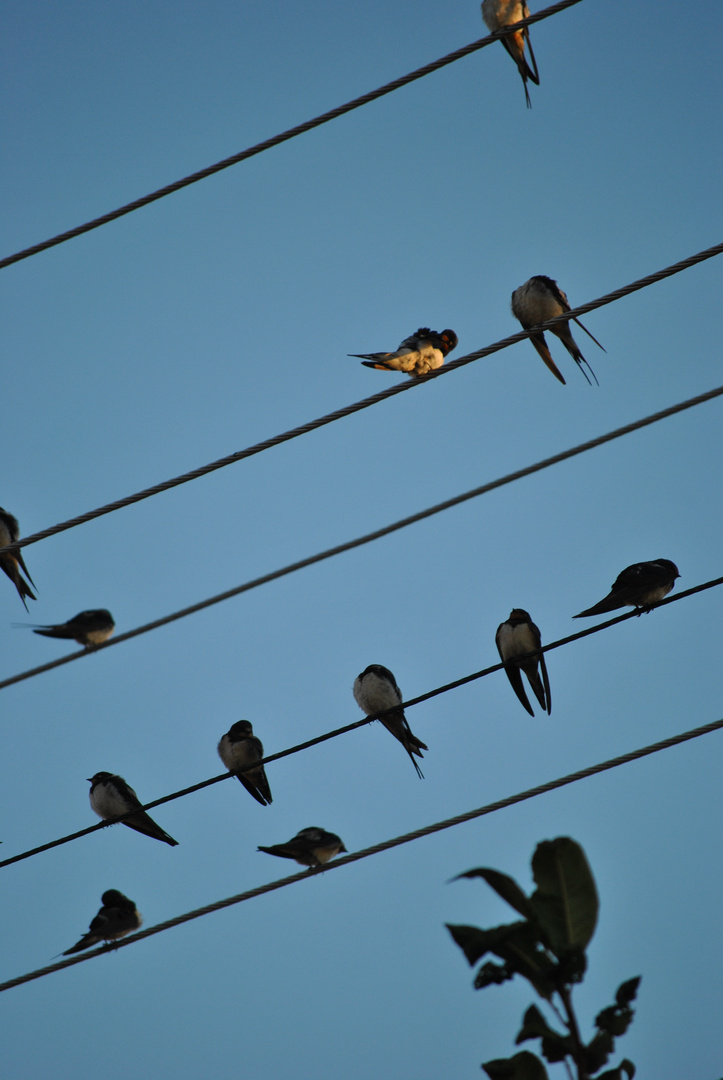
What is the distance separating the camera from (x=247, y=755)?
25.7ft

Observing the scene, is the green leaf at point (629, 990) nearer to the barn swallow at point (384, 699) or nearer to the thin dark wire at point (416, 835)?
the thin dark wire at point (416, 835)

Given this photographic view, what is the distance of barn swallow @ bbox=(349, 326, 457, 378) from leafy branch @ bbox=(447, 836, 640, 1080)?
482cm

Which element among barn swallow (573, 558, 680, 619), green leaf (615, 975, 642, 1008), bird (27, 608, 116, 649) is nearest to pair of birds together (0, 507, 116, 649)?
bird (27, 608, 116, 649)

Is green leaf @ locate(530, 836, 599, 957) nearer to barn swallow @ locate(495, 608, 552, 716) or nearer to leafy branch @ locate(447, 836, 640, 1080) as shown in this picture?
leafy branch @ locate(447, 836, 640, 1080)

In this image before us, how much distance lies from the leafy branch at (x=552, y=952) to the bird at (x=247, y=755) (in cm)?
423

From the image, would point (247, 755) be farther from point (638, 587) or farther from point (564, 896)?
point (564, 896)

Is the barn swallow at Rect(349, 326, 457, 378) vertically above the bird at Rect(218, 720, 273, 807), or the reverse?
the barn swallow at Rect(349, 326, 457, 378)

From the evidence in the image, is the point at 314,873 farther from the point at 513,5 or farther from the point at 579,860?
the point at 513,5

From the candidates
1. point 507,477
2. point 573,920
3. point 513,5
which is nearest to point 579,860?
point 573,920

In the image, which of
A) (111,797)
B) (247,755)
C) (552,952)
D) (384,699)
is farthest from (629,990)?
(111,797)

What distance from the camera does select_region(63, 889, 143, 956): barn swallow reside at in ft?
25.0

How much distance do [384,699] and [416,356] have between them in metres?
2.62

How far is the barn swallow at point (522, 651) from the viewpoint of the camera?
6.99 metres

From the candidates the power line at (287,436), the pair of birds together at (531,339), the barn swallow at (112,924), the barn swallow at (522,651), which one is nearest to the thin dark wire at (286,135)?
the power line at (287,436)
